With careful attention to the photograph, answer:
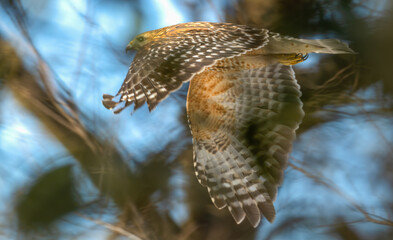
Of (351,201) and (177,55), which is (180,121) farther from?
(351,201)

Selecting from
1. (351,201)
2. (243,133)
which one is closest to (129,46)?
(243,133)

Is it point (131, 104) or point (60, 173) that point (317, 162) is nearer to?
point (131, 104)

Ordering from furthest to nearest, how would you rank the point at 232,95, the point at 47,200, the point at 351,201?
the point at 232,95 < the point at 351,201 < the point at 47,200

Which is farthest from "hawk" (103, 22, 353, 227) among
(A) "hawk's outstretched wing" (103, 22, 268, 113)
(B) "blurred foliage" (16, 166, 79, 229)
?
(B) "blurred foliage" (16, 166, 79, 229)

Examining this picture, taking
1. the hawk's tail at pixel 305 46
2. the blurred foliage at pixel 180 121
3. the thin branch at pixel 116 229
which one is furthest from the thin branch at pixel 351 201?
the thin branch at pixel 116 229

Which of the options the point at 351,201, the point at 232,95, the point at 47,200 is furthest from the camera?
the point at 232,95

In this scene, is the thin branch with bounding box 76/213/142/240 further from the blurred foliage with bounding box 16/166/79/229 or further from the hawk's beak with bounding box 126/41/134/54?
the hawk's beak with bounding box 126/41/134/54

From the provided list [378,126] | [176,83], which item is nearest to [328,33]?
[378,126]

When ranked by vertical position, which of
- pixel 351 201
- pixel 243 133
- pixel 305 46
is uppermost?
pixel 305 46
